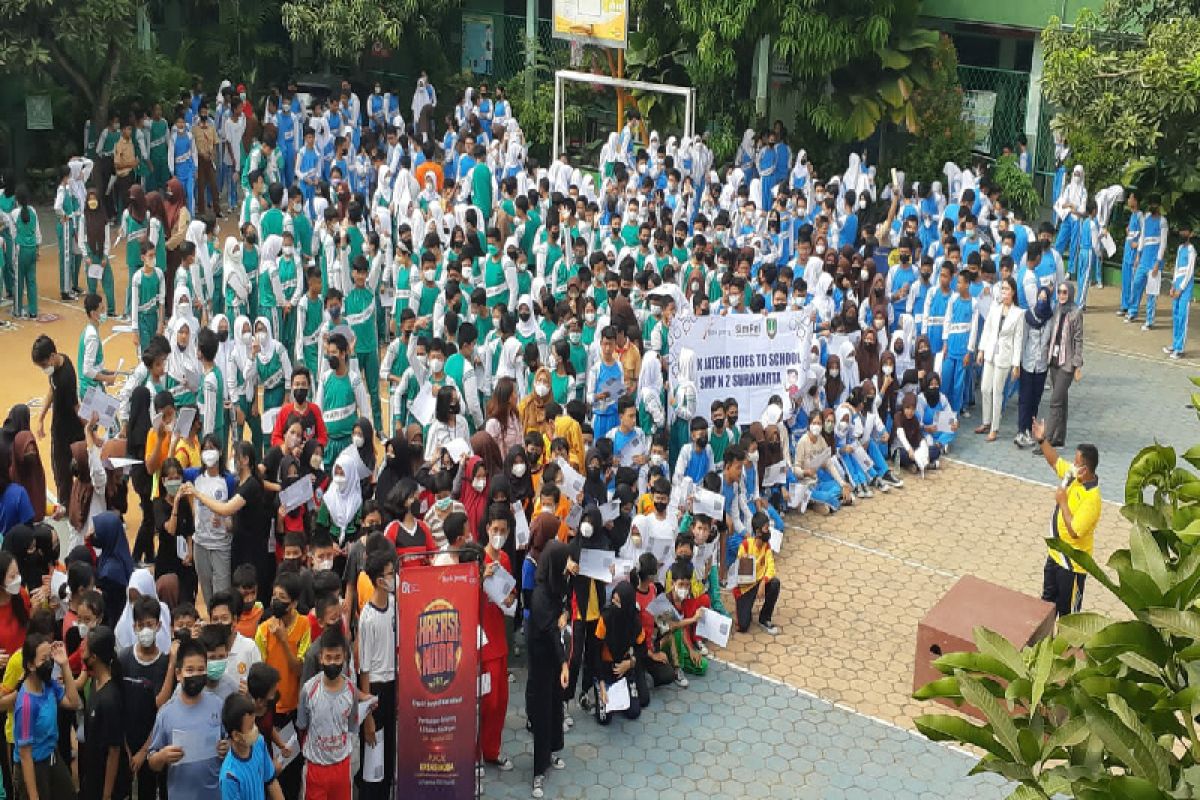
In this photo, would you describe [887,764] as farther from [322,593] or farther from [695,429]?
[322,593]

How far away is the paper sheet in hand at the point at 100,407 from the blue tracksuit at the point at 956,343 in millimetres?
7395

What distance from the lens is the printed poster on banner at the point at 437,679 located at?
22.4ft

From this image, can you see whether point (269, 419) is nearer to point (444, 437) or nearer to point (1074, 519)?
point (444, 437)

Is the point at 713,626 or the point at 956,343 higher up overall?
the point at 956,343

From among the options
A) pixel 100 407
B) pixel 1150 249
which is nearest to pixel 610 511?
pixel 100 407

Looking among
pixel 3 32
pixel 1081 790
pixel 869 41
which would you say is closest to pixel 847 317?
pixel 869 41

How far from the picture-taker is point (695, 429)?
32.8 ft

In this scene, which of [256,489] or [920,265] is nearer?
[256,489]

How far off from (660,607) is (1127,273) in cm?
1039

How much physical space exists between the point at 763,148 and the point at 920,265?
17.6 feet

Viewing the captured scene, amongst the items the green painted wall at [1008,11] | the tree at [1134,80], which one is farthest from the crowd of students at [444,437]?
the green painted wall at [1008,11]

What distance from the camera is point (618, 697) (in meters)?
8.33

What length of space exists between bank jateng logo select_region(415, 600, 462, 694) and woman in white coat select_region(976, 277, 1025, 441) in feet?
24.1

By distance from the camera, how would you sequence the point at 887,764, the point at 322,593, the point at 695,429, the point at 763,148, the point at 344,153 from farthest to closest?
the point at 763,148, the point at 344,153, the point at 695,429, the point at 887,764, the point at 322,593
